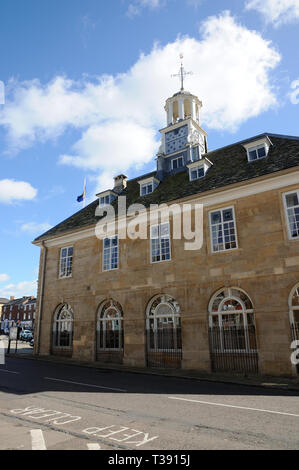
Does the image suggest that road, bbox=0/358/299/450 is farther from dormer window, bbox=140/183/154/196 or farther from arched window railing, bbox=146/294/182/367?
dormer window, bbox=140/183/154/196

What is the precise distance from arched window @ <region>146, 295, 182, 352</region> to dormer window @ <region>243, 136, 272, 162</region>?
30.4 ft

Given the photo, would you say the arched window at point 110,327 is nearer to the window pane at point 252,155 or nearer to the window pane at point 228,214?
the window pane at point 228,214

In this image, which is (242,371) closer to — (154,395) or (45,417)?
(154,395)

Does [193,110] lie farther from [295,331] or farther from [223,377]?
[223,377]

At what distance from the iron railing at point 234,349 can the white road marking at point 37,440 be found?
10.7 meters

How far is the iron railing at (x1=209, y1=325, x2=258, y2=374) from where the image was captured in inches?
569

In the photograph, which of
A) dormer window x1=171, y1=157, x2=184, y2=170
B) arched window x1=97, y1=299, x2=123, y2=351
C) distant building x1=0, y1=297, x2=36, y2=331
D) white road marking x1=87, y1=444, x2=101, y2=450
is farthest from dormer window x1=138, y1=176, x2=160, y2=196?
distant building x1=0, y1=297, x2=36, y2=331

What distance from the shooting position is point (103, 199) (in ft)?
82.7

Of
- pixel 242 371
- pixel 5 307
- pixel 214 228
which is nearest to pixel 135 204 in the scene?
pixel 214 228

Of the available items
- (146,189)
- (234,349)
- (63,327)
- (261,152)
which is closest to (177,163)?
(146,189)

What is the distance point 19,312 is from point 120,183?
73953 mm

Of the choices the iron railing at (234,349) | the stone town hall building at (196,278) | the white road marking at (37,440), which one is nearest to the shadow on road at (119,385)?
the iron railing at (234,349)

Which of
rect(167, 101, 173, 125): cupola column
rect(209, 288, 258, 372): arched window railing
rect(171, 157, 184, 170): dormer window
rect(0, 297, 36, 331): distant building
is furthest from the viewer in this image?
rect(0, 297, 36, 331): distant building

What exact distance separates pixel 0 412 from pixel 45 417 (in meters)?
1.26
